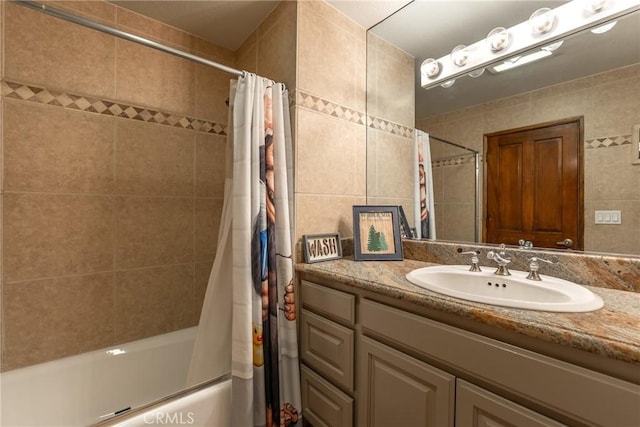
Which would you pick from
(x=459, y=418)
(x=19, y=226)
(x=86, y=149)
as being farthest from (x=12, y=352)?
(x=459, y=418)

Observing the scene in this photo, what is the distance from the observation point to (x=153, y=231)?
1662mm

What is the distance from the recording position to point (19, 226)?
1304mm

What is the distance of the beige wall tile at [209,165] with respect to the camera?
1831mm

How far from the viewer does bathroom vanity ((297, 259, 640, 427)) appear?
22.7 inches

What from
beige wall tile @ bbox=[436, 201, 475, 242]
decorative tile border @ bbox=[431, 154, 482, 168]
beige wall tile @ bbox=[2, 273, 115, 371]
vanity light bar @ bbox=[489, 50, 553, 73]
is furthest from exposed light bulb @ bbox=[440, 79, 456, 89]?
beige wall tile @ bbox=[2, 273, 115, 371]

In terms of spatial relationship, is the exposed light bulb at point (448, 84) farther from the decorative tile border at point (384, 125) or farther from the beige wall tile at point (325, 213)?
the beige wall tile at point (325, 213)

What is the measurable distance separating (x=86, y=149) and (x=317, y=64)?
1302 millimetres

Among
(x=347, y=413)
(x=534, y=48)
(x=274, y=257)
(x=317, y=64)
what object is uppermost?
(x=317, y=64)

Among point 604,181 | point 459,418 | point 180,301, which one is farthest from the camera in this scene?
point 180,301

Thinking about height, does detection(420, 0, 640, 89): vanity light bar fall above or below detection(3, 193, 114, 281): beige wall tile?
above

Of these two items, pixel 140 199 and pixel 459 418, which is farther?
pixel 140 199

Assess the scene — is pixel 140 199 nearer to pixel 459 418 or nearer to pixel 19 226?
pixel 19 226

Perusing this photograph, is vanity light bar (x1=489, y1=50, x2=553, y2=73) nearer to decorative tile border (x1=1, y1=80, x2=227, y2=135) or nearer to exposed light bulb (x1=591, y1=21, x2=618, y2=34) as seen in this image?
exposed light bulb (x1=591, y1=21, x2=618, y2=34)

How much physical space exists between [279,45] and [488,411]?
1.78 m
